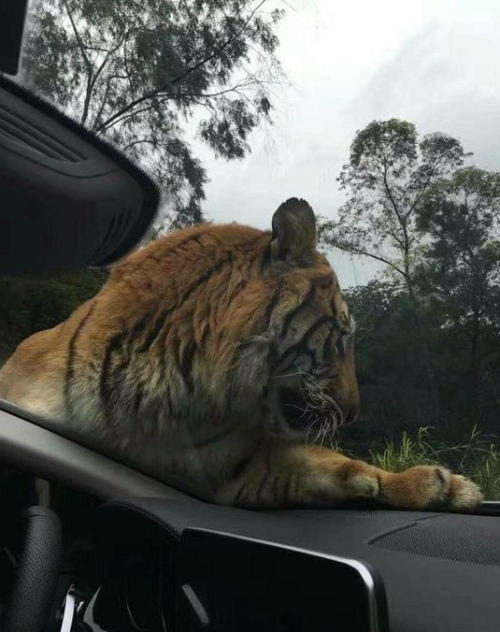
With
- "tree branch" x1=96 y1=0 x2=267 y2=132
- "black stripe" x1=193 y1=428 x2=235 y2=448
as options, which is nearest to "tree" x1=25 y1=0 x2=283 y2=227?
"tree branch" x1=96 y1=0 x2=267 y2=132

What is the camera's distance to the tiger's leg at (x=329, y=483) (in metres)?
2.73

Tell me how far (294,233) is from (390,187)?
Answer: 36 centimetres

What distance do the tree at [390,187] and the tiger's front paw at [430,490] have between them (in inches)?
22.7

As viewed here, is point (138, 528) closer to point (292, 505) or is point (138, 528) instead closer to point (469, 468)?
point (292, 505)

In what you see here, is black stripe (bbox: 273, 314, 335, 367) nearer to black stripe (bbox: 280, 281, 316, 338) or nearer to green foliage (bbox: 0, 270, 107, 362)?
black stripe (bbox: 280, 281, 316, 338)

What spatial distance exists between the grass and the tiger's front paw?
0.03 meters

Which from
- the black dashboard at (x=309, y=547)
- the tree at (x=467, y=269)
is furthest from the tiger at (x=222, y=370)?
the tree at (x=467, y=269)

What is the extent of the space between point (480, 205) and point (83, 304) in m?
1.36

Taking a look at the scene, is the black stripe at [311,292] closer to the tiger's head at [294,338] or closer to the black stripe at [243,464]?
the tiger's head at [294,338]

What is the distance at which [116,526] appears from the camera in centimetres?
275

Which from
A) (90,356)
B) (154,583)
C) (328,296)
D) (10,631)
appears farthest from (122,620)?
(328,296)

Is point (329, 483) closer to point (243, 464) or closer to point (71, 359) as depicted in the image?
point (243, 464)

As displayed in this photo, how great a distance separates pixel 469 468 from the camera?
8.87 feet

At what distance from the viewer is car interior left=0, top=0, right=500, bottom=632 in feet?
6.73
